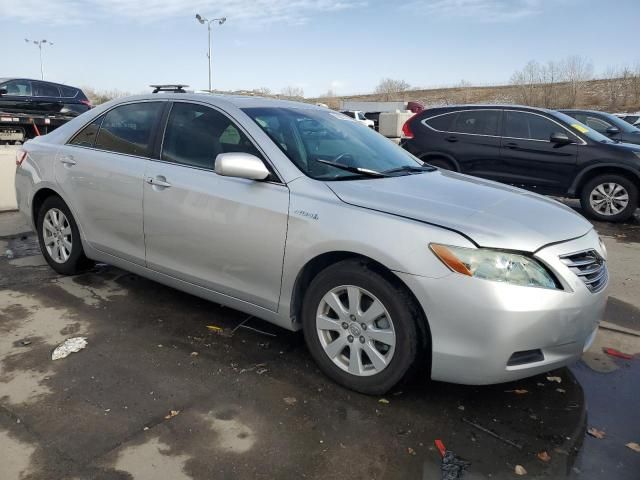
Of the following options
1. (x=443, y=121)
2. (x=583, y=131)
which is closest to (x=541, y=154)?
(x=583, y=131)

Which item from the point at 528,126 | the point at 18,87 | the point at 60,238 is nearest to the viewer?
the point at 60,238

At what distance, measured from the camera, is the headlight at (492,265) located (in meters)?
2.67

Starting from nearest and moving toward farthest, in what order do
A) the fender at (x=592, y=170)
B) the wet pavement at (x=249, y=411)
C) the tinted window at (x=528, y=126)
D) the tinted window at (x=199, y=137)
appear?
the wet pavement at (x=249, y=411) < the tinted window at (x=199, y=137) < the fender at (x=592, y=170) < the tinted window at (x=528, y=126)

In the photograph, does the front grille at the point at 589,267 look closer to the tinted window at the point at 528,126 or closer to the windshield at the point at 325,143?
the windshield at the point at 325,143

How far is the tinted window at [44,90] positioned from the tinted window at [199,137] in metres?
13.2

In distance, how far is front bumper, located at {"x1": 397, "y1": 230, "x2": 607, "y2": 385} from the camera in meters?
2.64

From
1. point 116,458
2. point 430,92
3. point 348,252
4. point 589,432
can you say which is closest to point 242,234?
point 348,252

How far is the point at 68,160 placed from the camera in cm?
454

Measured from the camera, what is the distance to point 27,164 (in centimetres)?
497

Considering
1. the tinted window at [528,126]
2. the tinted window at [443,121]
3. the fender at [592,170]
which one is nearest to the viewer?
the fender at [592,170]

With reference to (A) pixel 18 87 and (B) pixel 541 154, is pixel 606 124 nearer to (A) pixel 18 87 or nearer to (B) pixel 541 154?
(B) pixel 541 154

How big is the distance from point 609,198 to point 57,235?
7734mm

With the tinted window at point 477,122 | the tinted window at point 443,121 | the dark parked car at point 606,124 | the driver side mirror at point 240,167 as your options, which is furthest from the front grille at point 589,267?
the dark parked car at point 606,124

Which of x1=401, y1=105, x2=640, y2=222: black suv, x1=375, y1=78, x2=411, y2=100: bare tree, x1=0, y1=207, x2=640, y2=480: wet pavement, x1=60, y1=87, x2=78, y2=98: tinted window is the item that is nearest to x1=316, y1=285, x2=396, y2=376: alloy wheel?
x1=0, y1=207, x2=640, y2=480: wet pavement
